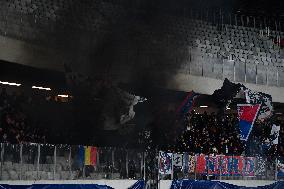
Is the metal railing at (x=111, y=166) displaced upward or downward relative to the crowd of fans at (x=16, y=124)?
downward

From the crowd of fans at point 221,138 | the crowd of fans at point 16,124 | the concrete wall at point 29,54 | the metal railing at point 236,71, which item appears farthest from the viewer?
the metal railing at point 236,71

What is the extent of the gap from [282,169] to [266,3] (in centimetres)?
1072

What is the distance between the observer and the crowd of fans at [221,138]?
58.5 ft

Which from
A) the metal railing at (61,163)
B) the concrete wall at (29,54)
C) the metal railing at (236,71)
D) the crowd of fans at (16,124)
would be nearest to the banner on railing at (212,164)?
the metal railing at (61,163)

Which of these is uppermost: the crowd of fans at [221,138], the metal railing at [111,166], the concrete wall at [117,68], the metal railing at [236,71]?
the metal railing at [236,71]

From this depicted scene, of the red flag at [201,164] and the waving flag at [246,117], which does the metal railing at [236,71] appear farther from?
the red flag at [201,164]

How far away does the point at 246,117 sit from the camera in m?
17.7

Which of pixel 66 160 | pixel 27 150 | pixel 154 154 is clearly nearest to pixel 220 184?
pixel 154 154

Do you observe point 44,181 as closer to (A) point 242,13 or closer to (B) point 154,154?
(B) point 154,154

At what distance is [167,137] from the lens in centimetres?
1708

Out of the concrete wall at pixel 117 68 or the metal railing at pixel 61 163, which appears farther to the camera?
the concrete wall at pixel 117 68

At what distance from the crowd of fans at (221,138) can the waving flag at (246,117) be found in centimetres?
37

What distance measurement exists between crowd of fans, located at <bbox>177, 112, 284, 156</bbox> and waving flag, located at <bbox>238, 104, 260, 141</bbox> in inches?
14.6

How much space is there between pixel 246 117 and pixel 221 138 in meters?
2.60
